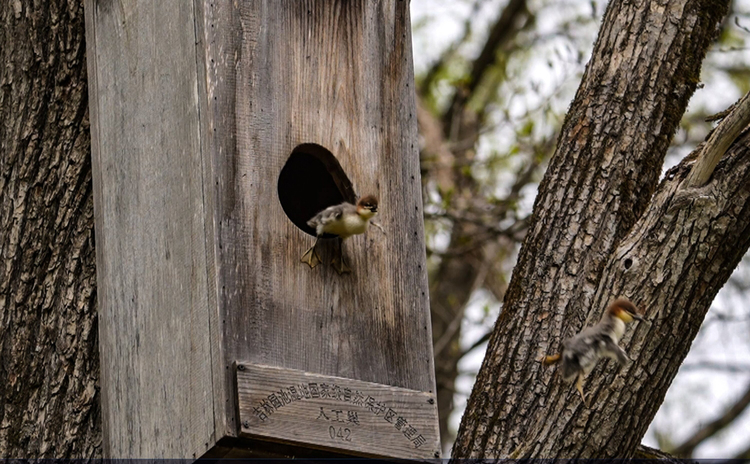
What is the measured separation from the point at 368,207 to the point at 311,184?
76cm

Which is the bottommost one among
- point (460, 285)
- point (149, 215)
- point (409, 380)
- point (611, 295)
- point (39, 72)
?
point (460, 285)

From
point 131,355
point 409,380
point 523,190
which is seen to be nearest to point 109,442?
point 131,355

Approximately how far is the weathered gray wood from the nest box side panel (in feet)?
0.35

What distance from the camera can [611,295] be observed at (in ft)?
13.4

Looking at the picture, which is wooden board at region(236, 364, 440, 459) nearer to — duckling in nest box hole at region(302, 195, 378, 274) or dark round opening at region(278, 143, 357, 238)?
duckling in nest box hole at region(302, 195, 378, 274)

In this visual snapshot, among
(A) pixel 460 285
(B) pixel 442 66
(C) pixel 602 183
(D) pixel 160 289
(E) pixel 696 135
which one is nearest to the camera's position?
(D) pixel 160 289

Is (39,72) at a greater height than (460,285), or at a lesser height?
greater

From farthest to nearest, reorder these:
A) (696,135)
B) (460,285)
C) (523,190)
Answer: (696,135) → (460,285) → (523,190)

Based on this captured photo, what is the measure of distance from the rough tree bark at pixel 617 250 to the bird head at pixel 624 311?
0.53 ft

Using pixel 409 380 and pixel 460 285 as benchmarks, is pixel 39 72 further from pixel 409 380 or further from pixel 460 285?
pixel 460 285

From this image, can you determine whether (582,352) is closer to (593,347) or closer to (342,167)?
(593,347)

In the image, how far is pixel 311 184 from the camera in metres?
4.64

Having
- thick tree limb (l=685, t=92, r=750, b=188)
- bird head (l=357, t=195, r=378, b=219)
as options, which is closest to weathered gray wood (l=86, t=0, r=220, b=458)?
→ bird head (l=357, t=195, r=378, b=219)

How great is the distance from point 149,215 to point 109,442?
84 centimetres
